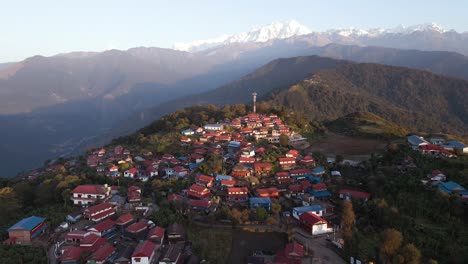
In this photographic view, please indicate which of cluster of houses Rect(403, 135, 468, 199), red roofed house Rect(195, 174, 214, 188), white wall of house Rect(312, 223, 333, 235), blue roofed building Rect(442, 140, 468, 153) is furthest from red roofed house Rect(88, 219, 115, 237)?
blue roofed building Rect(442, 140, 468, 153)

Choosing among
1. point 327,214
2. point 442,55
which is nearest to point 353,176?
point 327,214

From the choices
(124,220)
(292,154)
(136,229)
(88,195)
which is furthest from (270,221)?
(88,195)

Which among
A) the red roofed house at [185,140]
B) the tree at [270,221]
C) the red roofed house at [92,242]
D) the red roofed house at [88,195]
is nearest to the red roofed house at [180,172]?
the red roofed house at [88,195]

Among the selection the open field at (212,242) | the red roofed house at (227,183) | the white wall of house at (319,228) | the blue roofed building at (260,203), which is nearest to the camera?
the open field at (212,242)

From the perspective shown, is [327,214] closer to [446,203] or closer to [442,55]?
[446,203]

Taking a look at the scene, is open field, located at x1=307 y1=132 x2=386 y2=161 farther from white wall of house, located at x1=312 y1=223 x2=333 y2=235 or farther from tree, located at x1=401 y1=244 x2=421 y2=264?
tree, located at x1=401 y1=244 x2=421 y2=264

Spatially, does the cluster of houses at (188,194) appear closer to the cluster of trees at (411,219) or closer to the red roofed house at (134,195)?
the red roofed house at (134,195)

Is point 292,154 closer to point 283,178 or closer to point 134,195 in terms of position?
point 283,178
